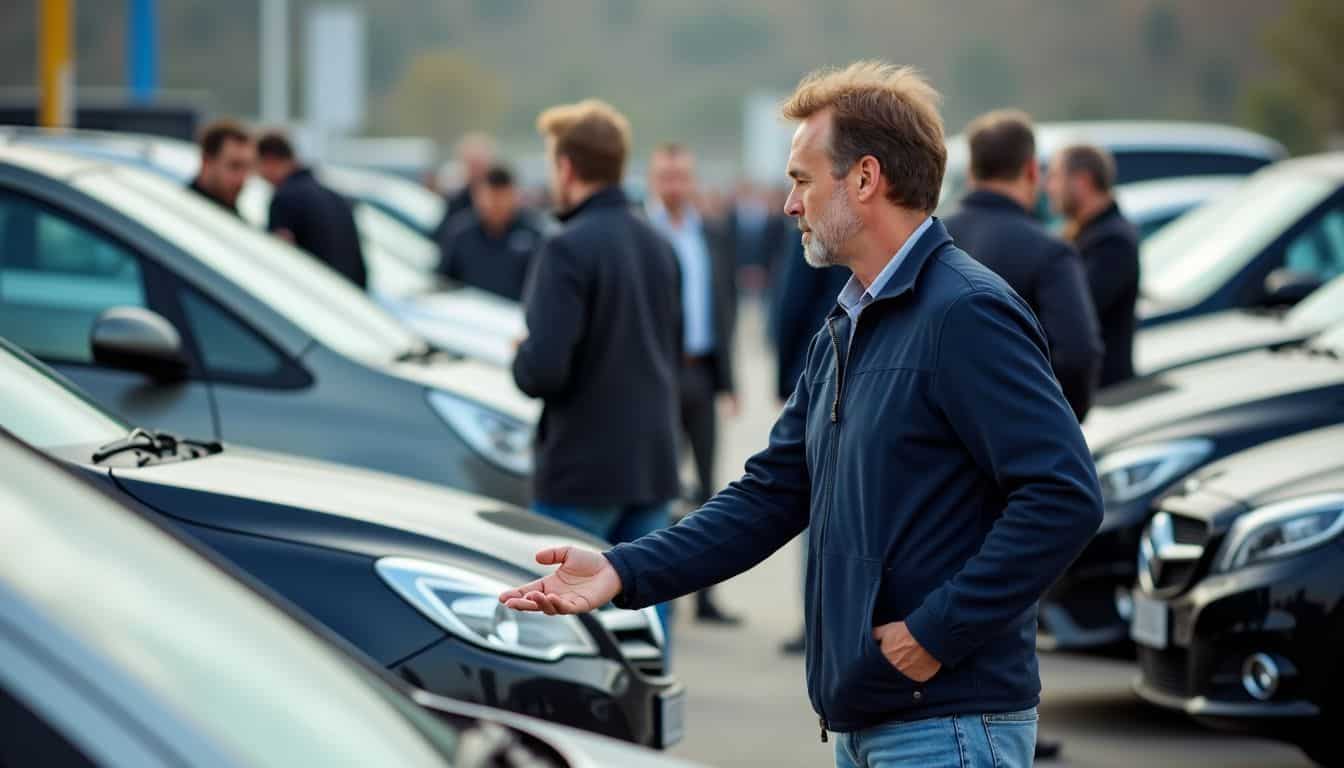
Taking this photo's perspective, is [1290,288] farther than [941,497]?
Yes

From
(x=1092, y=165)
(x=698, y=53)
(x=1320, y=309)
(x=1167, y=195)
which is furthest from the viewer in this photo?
(x=698, y=53)

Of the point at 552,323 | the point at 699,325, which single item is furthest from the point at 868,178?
the point at 699,325

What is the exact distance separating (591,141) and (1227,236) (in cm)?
506

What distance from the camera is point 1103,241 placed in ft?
24.4

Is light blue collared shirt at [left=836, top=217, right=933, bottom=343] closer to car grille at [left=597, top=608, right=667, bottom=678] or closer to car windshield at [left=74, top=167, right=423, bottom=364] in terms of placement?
car grille at [left=597, top=608, right=667, bottom=678]

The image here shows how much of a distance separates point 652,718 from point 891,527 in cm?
164

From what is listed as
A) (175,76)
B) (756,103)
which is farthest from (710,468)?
(175,76)

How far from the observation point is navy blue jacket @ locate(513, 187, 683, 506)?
19.5ft

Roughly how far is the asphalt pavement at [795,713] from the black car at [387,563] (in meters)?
1.73

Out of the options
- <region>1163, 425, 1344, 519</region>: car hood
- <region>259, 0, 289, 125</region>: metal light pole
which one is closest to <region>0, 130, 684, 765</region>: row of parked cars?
<region>1163, 425, 1344, 519</region>: car hood

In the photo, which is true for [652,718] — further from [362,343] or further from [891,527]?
[362,343]

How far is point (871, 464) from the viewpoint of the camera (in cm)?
307

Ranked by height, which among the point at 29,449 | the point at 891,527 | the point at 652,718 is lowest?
the point at 652,718

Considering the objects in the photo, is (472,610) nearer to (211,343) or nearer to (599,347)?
(599,347)
